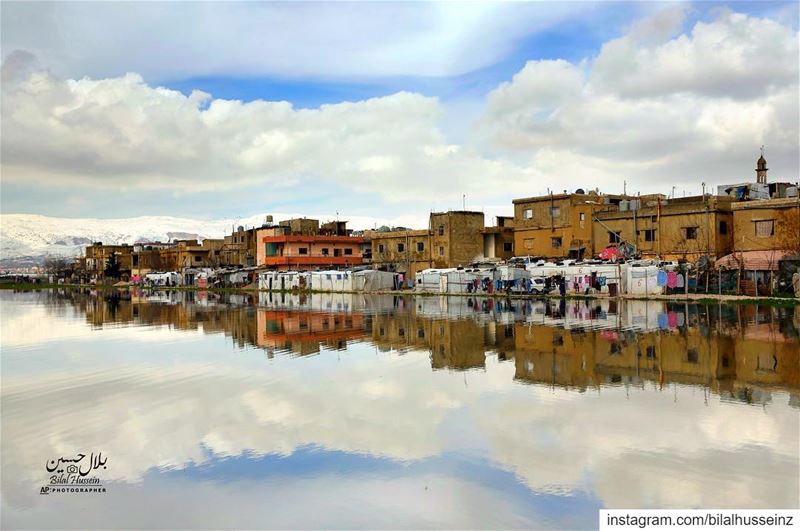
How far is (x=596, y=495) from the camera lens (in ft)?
26.8

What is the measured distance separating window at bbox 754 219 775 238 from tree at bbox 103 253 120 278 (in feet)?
352

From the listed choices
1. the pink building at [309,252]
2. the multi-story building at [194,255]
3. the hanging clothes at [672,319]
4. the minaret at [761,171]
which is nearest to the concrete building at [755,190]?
the minaret at [761,171]

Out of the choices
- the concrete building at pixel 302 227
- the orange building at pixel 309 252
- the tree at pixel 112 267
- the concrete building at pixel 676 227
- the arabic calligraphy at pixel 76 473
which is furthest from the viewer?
the tree at pixel 112 267

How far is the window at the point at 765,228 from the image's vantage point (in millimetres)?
42156

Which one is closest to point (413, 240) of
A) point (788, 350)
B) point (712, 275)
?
point (712, 275)

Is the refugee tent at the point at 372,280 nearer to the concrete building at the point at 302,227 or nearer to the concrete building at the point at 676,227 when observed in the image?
the concrete building at the point at 302,227

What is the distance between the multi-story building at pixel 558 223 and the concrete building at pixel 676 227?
2.13 metres

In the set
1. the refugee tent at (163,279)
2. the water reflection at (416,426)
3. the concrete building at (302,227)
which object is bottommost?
the water reflection at (416,426)

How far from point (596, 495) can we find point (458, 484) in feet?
5.66

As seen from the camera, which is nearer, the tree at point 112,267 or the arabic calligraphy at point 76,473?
the arabic calligraphy at point 76,473

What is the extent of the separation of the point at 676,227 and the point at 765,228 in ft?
19.4

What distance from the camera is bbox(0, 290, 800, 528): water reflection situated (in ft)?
26.9

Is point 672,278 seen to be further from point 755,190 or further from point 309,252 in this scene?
point 309,252

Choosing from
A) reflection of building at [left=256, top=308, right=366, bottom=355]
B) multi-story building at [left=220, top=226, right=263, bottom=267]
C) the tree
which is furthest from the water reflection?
the tree
